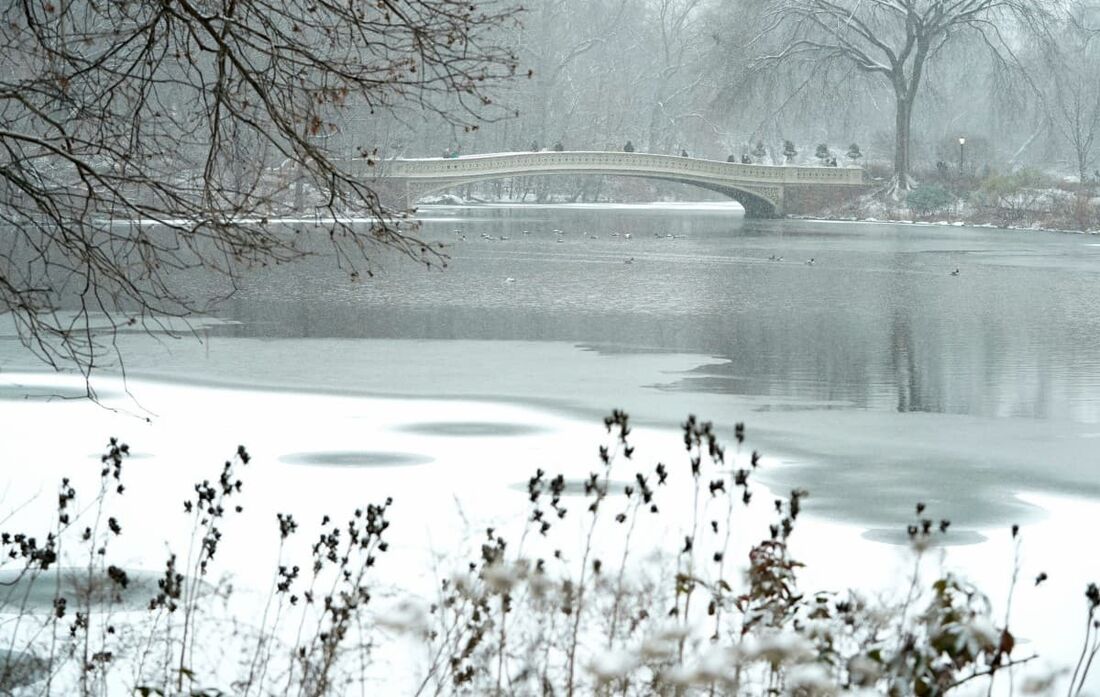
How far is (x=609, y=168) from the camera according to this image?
65.0m

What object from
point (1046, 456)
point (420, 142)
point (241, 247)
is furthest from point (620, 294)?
point (420, 142)

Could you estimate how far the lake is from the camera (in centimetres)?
966

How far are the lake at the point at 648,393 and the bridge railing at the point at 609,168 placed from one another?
33.1 metres

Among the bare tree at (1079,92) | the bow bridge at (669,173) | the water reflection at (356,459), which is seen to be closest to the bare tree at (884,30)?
the bare tree at (1079,92)

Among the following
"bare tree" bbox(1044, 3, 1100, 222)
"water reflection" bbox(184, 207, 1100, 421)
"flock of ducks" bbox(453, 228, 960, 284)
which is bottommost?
"water reflection" bbox(184, 207, 1100, 421)

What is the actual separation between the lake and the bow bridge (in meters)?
33.2

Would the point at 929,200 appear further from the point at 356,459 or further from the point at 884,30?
the point at 356,459

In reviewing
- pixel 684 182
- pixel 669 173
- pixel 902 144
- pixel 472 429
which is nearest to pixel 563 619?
pixel 472 429

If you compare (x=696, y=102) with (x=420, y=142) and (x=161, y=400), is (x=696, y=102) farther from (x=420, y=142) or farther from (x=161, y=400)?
(x=161, y=400)

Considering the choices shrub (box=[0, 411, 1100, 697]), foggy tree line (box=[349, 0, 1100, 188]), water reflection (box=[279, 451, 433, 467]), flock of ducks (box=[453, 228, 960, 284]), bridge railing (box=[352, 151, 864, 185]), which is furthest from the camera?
bridge railing (box=[352, 151, 864, 185])

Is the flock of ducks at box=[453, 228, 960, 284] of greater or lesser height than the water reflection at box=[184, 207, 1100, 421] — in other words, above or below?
above

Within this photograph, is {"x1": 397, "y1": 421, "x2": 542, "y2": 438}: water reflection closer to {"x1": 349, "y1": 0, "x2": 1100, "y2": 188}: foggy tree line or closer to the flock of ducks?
the flock of ducks

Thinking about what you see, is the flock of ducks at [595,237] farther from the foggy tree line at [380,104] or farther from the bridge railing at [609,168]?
the bridge railing at [609,168]

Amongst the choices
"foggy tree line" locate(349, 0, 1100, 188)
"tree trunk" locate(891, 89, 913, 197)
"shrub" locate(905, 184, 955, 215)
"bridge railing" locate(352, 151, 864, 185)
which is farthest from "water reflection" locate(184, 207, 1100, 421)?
"tree trunk" locate(891, 89, 913, 197)
